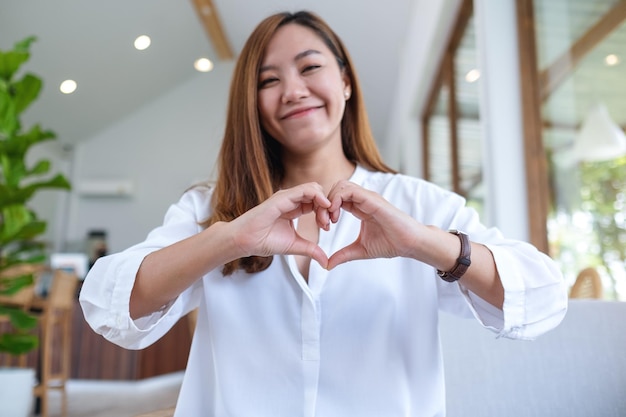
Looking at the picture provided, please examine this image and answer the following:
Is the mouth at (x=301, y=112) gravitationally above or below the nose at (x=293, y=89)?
below

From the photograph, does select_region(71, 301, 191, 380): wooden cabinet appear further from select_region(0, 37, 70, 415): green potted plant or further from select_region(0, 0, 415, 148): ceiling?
select_region(0, 0, 415, 148): ceiling

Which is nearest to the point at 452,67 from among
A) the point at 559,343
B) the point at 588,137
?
the point at 588,137

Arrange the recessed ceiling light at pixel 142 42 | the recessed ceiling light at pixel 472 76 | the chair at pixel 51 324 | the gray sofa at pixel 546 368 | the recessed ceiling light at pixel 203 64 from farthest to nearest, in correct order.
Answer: the recessed ceiling light at pixel 203 64
the recessed ceiling light at pixel 142 42
the chair at pixel 51 324
the recessed ceiling light at pixel 472 76
the gray sofa at pixel 546 368

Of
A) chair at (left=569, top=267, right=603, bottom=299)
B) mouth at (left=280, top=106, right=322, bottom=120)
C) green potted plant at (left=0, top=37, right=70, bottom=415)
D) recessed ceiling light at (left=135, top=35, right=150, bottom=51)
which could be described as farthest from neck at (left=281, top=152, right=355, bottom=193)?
recessed ceiling light at (left=135, top=35, right=150, bottom=51)

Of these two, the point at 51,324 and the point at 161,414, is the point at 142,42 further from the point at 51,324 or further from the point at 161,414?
the point at 161,414

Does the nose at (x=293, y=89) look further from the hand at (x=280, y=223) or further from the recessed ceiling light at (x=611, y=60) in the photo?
the recessed ceiling light at (x=611, y=60)

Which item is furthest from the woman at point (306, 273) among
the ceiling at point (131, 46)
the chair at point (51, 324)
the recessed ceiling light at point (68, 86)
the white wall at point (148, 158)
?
the white wall at point (148, 158)

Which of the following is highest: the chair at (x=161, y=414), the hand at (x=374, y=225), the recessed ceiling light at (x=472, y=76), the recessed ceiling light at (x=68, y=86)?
the recessed ceiling light at (x=68, y=86)

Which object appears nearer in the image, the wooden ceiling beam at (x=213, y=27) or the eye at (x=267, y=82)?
the eye at (x=267, y=82)

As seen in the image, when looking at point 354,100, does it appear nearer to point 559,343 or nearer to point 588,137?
point 559,343

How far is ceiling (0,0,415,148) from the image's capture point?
4.98 metres

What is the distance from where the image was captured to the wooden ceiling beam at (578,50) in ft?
6.07

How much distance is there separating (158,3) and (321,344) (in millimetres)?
5538

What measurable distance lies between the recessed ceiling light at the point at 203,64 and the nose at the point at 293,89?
21.5 ft
